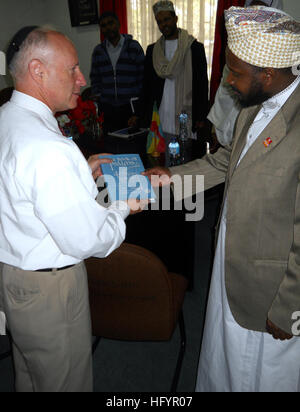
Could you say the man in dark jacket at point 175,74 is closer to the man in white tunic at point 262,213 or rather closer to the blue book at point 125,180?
the blue book at point 125,180

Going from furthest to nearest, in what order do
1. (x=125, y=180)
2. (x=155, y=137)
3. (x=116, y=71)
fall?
1. (x=116, y=71)
2. (x=155, y=137)
3. (x=125, y=180)

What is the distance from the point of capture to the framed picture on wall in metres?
5.88

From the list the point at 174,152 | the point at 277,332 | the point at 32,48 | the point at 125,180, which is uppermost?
the point at 32,48

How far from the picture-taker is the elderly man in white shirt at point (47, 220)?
103 cm

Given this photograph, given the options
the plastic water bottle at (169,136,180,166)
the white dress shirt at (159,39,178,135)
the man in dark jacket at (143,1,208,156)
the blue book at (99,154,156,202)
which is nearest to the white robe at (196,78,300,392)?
the blue book at (99,154,156,202)

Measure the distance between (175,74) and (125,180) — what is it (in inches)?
102

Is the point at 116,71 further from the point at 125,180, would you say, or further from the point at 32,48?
the point at 32,48

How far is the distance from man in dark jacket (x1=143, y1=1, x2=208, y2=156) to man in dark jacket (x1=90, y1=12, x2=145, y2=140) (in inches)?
12.4

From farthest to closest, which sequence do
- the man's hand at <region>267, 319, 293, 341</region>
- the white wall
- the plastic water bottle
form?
the white wall < the plastic water bottle < the man's hand at <region>267, 319, 293, 341</region>

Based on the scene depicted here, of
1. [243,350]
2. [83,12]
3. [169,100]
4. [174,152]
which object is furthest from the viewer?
[83,12]

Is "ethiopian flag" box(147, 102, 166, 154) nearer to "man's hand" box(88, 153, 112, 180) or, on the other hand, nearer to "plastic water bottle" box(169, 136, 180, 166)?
"plastic water bottle" box(169, 136, 180, 166)

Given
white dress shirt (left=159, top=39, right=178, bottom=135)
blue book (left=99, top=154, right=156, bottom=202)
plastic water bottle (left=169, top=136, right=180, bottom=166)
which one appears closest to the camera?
blue book (left=99, top=154, right=156, bottom=202)

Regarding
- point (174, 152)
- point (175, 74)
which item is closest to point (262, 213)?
point (174, 152)

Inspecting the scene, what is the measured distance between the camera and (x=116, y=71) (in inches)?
164
